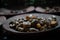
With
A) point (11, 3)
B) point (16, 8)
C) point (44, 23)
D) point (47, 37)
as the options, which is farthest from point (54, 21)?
point (11, 3)

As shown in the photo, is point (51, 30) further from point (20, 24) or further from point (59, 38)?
point (20, 24)

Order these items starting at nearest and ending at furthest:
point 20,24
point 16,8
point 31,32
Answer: point 31,32 → point 20,24 → point 16,8

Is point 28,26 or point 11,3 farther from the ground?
point 28,26

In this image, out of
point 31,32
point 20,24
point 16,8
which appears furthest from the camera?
point 16,8

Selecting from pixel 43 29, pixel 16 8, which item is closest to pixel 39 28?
pixel 43 29

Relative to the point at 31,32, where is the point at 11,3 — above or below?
below

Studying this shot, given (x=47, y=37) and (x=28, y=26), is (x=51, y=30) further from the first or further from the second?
(x=28, y=26)

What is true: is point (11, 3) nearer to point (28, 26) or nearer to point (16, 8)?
point (16, 8)

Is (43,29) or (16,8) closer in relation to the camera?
(43,29)

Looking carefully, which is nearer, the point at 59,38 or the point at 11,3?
the point at 59,38
